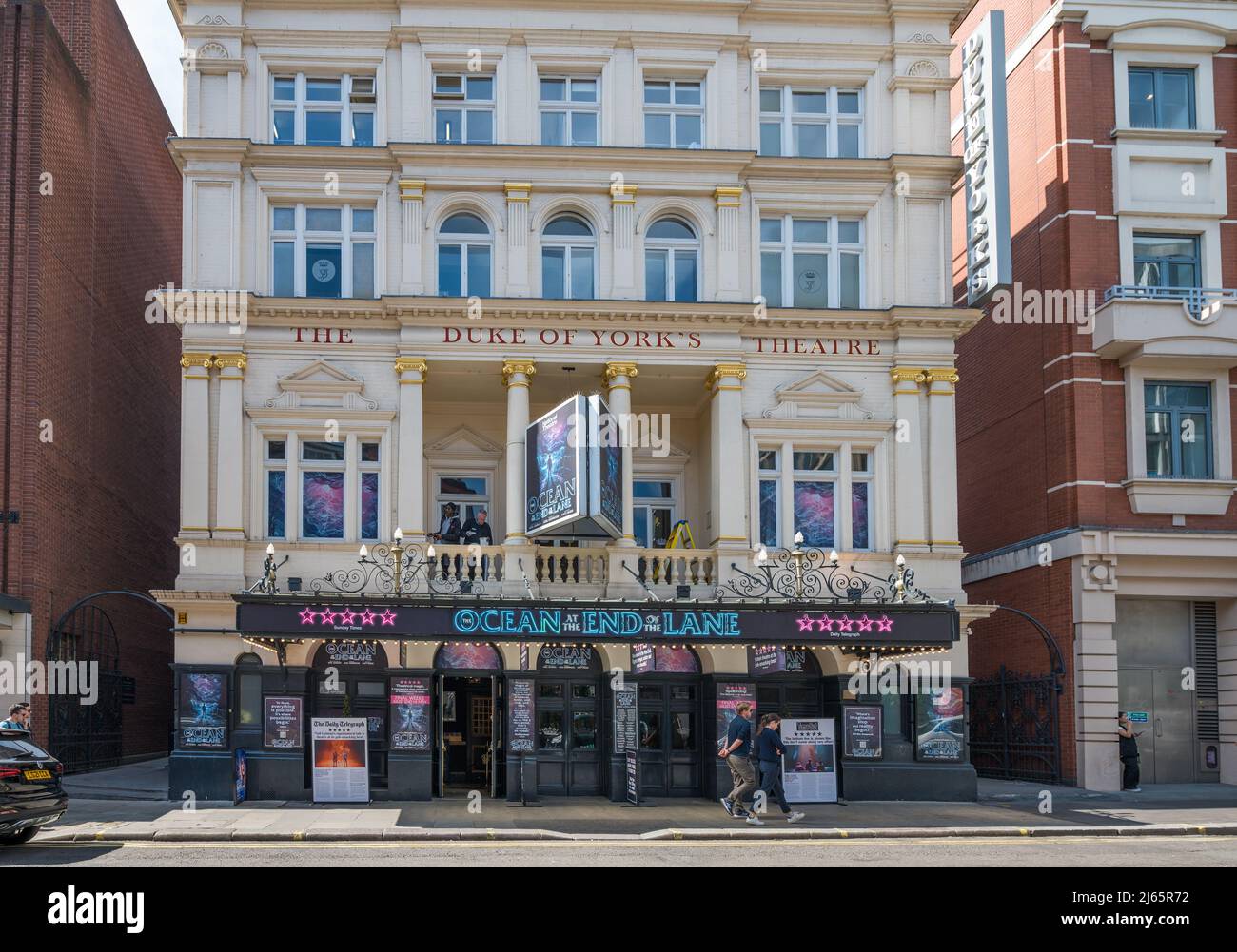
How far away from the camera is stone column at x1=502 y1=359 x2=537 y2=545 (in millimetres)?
27192

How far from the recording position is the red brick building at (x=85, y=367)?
2797cm

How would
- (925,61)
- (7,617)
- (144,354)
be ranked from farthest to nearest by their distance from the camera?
(144,354)
(925,61)
(7,617)

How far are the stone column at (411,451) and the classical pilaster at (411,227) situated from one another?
1.68 m

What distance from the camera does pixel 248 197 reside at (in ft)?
91.8

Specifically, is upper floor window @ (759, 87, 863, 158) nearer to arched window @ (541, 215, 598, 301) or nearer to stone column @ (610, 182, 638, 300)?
stone column @ (610, 182, 638, 300)

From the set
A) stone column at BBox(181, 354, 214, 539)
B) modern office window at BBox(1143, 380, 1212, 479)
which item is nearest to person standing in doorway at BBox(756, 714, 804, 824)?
stone column at BBox(181, 354, 214, 539)

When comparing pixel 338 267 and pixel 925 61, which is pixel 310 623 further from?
pixel 925 61

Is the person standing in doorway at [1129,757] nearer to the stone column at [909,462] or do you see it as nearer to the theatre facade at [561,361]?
the theatre facade at [561,361]

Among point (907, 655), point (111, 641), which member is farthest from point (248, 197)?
point (907, 655)

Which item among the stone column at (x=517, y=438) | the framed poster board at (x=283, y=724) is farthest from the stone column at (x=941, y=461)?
the framed poster board at (x=283, y=724)

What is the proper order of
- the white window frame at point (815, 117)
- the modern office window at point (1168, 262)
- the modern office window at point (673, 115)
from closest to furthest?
the modern office window at point (673, 115) < the white window frame at point (815, 117) < the modern office window at point (1168, 262)

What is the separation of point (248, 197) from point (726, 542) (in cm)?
1199

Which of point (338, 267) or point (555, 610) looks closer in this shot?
point (555, 610)

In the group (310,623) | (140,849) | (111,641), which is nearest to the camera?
(140,849)
